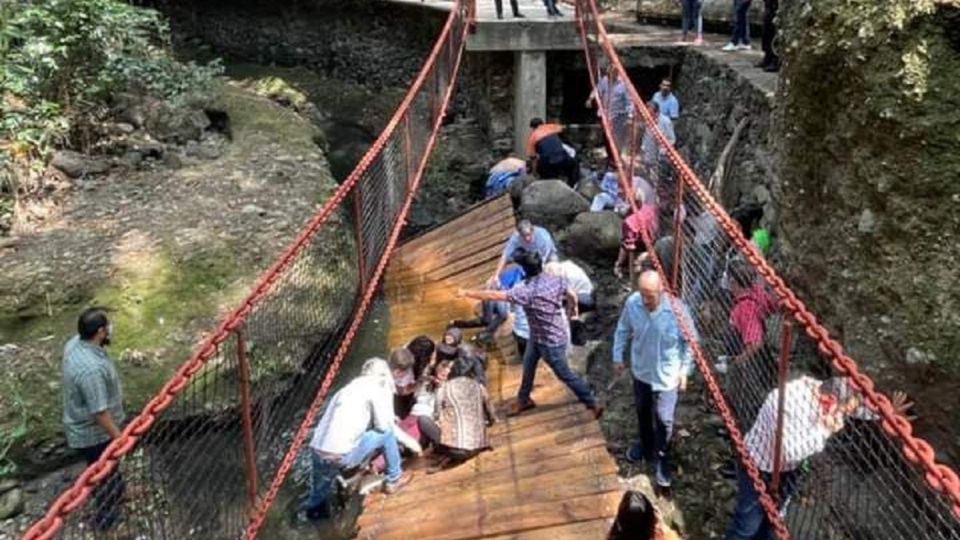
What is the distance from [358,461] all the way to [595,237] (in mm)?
4527

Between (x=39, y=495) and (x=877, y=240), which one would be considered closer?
(x=877, y=240)

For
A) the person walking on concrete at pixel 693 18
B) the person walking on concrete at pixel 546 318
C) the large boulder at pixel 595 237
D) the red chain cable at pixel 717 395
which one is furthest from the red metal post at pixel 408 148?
the person walking on concrete at pixel 693 18

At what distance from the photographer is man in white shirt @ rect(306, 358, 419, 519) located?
544 cm

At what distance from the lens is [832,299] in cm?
518

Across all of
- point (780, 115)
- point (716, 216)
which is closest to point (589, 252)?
point (780, 115)

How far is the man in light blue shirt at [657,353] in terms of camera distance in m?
4.97

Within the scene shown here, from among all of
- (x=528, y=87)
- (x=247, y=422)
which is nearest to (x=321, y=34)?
(x=528, y=87)

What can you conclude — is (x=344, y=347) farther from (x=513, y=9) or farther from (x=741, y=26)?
(x=513, y=9)

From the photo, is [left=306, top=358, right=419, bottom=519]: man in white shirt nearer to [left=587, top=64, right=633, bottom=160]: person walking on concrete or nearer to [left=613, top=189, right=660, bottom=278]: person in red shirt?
[left=613, top=189, right=660, bottom=278]: person in red shirt

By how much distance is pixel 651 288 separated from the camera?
193 inches

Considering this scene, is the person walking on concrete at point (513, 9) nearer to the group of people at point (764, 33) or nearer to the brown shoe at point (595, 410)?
the group of people at point (764, 33)

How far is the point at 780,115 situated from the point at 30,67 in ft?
24.7

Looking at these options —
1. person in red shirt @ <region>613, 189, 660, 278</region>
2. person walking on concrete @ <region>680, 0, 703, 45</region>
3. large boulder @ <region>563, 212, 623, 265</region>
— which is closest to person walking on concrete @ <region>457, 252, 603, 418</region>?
person in red shirt @ <region>613, 189, 660, 278</region>

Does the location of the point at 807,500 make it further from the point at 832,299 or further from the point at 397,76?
the point at 397,76
